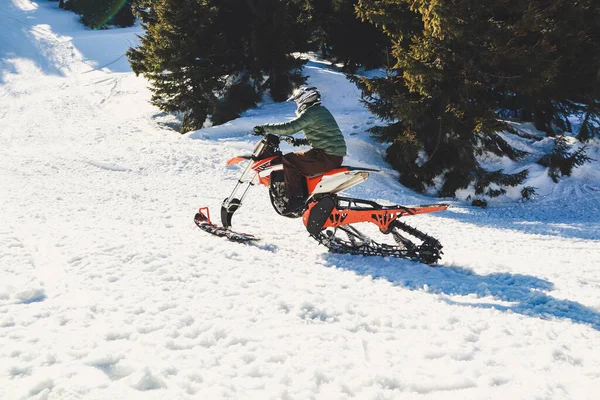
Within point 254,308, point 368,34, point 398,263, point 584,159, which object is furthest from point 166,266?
point 368,34

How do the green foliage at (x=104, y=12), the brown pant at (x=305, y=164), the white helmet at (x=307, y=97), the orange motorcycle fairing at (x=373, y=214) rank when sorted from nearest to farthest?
the orange motorcycle fairing at (x=373, y=214)
the white helmet at (x=307, y=97)
the brown pant at (x=305, y=164)
the green foliage at (x=104, y=12)

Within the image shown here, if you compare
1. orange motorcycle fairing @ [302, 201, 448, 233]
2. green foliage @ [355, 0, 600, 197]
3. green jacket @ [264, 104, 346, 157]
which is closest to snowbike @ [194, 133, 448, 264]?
orange motorcycle fairing @ [302, 201, 448, 233]

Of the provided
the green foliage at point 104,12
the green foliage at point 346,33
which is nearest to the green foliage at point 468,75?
the green foliage at point 346,33

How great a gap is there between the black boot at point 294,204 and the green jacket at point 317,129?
75 cm

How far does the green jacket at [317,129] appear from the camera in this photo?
5.43 m

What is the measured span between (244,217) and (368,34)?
16.6 meters

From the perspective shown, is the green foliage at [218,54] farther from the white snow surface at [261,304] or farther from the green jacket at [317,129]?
the green jacket at [317,129]

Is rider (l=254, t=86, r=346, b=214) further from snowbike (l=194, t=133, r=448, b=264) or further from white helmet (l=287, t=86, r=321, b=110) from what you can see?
snowbike (l=194, t=133, r=448, b=264)

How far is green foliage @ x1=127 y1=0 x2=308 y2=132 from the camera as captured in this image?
48.8ft

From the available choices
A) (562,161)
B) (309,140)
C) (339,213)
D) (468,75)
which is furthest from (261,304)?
(562,161)

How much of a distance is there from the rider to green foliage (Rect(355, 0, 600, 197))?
5.17 meters

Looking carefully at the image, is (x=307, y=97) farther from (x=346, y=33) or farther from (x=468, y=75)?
(x=346, y=33)

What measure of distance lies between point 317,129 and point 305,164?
50 centimetres

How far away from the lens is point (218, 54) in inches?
631
